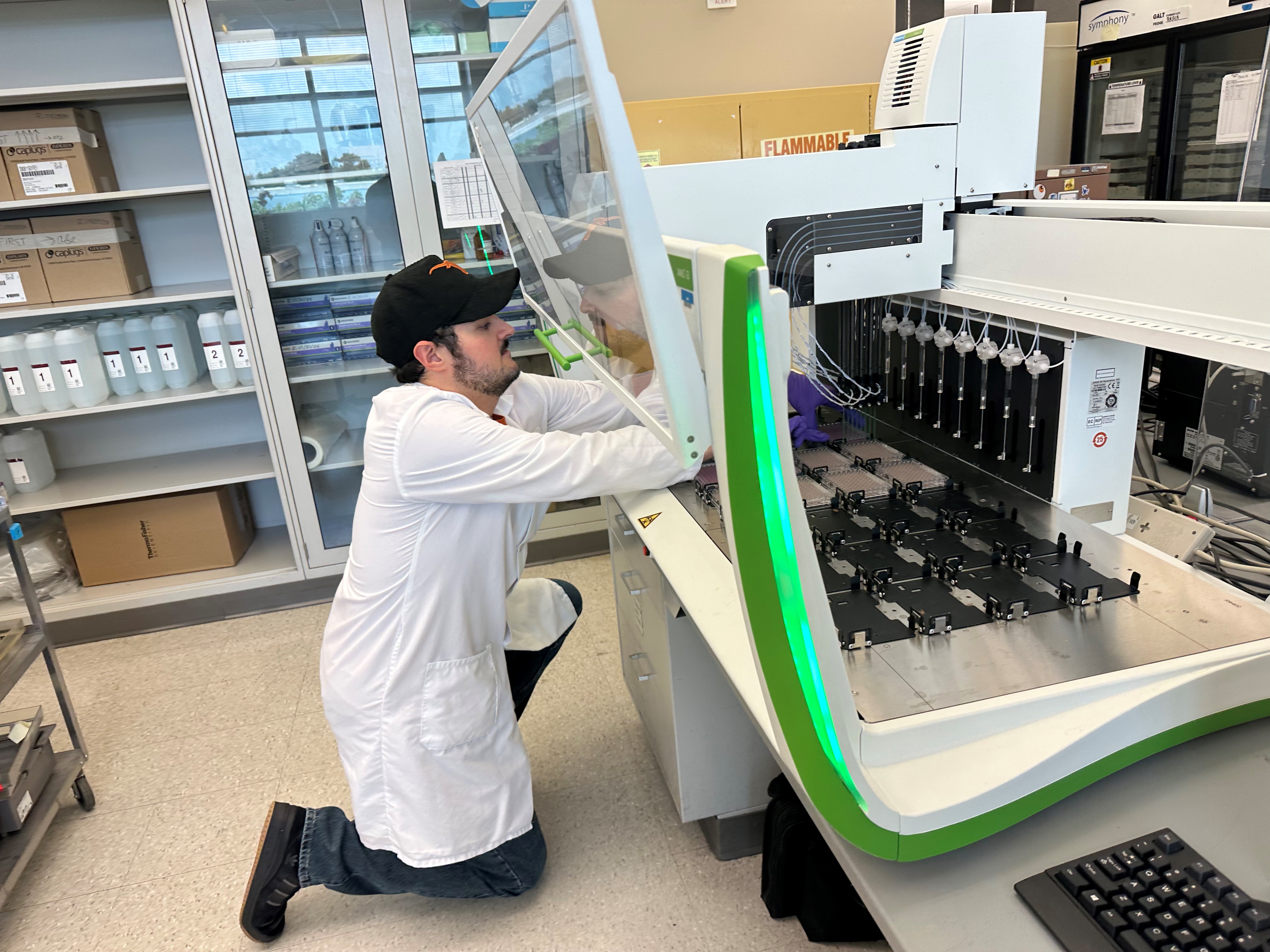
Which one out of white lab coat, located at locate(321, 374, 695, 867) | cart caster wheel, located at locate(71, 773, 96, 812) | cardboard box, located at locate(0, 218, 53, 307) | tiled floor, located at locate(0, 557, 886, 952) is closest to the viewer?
white lab coat, located at locate(321, 374, 695, 867)

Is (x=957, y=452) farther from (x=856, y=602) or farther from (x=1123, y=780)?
(x=1123, y=780)

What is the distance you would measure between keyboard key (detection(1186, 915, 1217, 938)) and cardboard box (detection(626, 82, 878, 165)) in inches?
105

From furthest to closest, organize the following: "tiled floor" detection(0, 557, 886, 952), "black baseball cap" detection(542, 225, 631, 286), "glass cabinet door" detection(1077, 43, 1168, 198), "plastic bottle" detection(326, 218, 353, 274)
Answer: "glass cabinet door" detection(1077, 43, 1168, 198) → "plastic bottle" detection(326, 218, 353, 274) → "tiled floor" detection(0, 557, 886, 952) → "black baseball cap" detection(542, 225, 631, 286)

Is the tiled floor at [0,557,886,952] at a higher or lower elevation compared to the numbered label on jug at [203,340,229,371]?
lower

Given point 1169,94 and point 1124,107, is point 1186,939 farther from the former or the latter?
point 1124,107

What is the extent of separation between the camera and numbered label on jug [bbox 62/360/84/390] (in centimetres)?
292

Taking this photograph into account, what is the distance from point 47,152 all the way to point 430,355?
205cm

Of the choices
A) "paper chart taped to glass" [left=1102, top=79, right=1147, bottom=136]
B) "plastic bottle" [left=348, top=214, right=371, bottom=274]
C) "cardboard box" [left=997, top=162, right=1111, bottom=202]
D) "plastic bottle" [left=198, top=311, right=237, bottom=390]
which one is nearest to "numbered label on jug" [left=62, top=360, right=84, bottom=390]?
"plastic bottle" [left=198, top=311, right=237, bottom=390]

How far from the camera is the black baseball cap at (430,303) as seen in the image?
156 centimetres

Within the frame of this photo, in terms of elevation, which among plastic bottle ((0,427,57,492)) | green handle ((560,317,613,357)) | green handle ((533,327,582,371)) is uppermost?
green handle ((560,317,613,357))

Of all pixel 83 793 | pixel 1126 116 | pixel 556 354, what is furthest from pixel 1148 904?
pixel 1126 116

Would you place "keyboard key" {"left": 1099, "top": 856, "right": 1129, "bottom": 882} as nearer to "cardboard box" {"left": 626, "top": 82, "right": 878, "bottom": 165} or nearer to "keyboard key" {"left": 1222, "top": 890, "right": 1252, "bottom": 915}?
"keyboard key" {"left": 1222, "top": 890, "right": 1252, "bottom": 915}

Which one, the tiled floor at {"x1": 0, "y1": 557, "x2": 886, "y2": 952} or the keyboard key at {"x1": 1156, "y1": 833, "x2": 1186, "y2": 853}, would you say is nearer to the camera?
the keyboard key at {"x1": 1156, "y1": 833, "x2": 1186, "y2": 853}

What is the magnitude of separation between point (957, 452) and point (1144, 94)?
286 centimetres
